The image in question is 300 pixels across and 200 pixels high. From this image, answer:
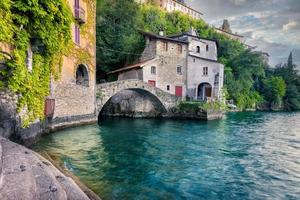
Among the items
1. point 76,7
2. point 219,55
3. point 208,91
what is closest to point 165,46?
point 208,91

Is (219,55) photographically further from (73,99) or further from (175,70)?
(73,99)

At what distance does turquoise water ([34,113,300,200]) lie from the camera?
8.06 metres

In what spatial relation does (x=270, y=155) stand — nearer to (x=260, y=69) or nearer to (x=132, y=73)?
(x=132, y=73)

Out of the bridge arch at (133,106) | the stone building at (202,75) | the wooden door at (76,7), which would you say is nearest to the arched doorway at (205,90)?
the stone building at (202,75)

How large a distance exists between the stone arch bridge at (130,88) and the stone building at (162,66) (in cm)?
346

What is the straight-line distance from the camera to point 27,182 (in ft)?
13.7

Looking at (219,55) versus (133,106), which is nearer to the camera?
(133,106)

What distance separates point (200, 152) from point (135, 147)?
3660mm

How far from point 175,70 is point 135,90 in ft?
27.4

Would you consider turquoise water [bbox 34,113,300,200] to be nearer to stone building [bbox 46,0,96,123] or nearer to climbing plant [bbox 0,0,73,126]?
stone building [bbox 46,0,96,123]

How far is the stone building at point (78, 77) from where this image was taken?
17.8 meters

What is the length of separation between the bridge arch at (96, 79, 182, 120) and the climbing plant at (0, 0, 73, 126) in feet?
29.0

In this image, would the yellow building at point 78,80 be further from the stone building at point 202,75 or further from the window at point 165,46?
the stone building at point 202,75

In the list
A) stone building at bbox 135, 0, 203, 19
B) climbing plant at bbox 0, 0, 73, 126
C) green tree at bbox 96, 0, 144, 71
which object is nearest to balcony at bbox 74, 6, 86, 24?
climbing plant at bbox 0, 0, 73, 126
